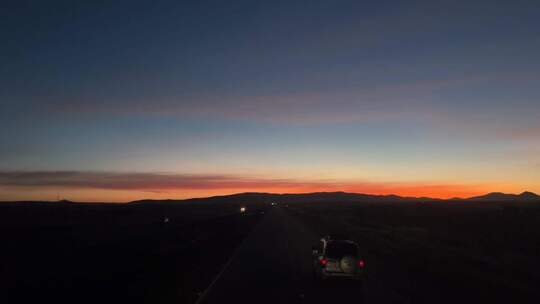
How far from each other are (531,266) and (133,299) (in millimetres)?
19460

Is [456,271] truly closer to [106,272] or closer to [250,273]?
[250,273]

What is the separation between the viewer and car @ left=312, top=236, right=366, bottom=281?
1801cm

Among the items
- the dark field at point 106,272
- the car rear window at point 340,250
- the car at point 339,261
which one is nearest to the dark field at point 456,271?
the car at point 339,261

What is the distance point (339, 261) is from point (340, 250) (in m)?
0.42

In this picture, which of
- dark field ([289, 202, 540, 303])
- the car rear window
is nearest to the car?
the car rear window

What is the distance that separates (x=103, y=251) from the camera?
3600 centimetres

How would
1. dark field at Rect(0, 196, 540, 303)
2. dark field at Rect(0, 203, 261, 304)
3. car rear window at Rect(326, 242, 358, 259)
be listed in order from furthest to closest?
car rear window at Rect(326, 242, 358, 259), dark field at Rect(0, 203, 261, 304), dark field at Rect(0, 196, 540, 303)

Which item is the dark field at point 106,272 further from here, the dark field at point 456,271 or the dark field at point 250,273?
the dark field at point 456,271

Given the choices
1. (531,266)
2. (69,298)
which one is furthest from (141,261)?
(531,266)

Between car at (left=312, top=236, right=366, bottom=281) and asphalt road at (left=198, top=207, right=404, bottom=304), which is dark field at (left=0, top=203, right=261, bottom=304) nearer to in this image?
asphalt road at (left=198, top=207, right=404, bottom=304)

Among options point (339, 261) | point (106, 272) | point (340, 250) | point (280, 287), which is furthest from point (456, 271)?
point (106, 272)

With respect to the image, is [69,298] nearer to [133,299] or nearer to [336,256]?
[133,299]

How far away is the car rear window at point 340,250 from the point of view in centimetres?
1830

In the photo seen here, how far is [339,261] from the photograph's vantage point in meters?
18.2
